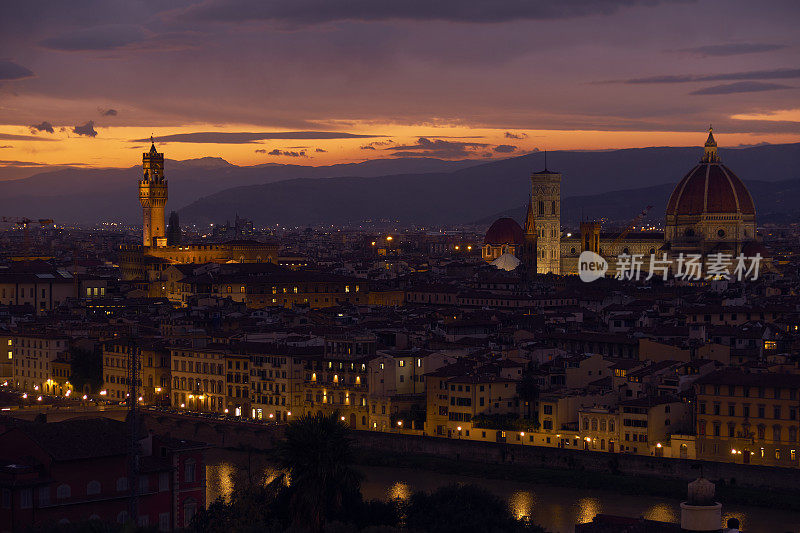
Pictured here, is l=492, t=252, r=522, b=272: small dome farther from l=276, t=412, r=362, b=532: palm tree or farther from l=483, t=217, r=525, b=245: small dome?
l=276, t=412, r=362, b=532: palm tree

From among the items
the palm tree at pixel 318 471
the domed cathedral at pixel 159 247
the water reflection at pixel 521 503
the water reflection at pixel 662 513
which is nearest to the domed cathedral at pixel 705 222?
the domed cathedral at pixel 159 247

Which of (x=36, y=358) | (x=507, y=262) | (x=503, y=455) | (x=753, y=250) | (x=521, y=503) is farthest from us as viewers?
(x=507, y=262)

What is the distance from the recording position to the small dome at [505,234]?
107 meters

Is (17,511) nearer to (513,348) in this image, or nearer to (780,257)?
(513,348)

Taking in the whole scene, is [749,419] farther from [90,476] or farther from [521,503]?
[90,476]

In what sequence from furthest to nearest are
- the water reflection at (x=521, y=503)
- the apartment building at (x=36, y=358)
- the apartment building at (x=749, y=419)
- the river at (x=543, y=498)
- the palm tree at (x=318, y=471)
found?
the apartment building at (x=36, y=358)
the apartment building at (x=749, y=419)
the water reflection at (x=521, y=503)
the river at (x=543, y=498)
the palm tree at (x=318, y=471)

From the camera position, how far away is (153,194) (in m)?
98.6

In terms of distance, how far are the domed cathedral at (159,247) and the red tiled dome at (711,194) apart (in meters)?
26.5

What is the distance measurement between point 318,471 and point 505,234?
3255 inches

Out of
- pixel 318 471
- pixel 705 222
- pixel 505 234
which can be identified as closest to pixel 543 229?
pixel 505 234

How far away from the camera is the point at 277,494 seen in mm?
26828

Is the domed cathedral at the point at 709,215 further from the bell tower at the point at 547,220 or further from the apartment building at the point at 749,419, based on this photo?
the apartment building at the point at 749,419

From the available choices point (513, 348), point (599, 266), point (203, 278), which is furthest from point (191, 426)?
point (599, 266)

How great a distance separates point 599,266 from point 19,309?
41.1 metres
